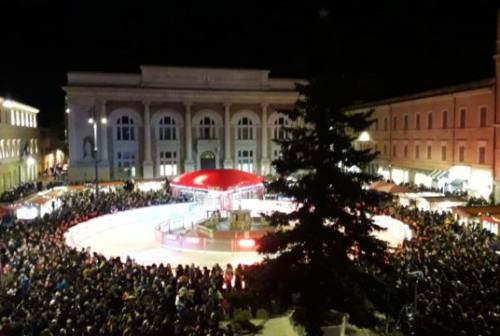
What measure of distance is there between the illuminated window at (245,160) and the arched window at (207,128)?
152 inches

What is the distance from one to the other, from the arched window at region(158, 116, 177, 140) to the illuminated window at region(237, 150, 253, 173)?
7719 millimetres

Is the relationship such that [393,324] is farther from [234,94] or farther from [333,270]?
[234,94]

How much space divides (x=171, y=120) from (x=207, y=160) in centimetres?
610

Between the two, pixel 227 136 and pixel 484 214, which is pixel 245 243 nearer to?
pixel 484 214

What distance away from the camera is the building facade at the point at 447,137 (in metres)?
29.5

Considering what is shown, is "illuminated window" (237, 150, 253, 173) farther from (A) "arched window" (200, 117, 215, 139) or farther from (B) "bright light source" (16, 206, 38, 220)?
(B) "bright light source" (16, 206, 38, 220)

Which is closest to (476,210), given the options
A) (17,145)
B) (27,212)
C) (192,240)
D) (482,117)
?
(482,117)

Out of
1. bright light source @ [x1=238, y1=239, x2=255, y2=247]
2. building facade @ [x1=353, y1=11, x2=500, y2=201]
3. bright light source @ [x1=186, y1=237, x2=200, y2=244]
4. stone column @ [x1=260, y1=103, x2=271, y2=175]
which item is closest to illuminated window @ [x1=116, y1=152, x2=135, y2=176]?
stone column @ [x1=260, y1=103, x2=271, y2=175]

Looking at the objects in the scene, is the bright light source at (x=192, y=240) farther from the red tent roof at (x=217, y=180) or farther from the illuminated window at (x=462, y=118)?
the illuminated window at (x=462, y=118)

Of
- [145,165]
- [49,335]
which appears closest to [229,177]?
[49,335]

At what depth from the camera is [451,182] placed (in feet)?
106

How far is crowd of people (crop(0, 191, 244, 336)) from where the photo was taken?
11.6 meters

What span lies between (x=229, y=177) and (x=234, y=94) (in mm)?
27492

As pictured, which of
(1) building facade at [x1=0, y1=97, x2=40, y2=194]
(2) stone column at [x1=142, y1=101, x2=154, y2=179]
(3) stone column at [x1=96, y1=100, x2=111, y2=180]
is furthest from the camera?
(2) stone column at [x1=142, y1=101, x2=154, y2=179]
